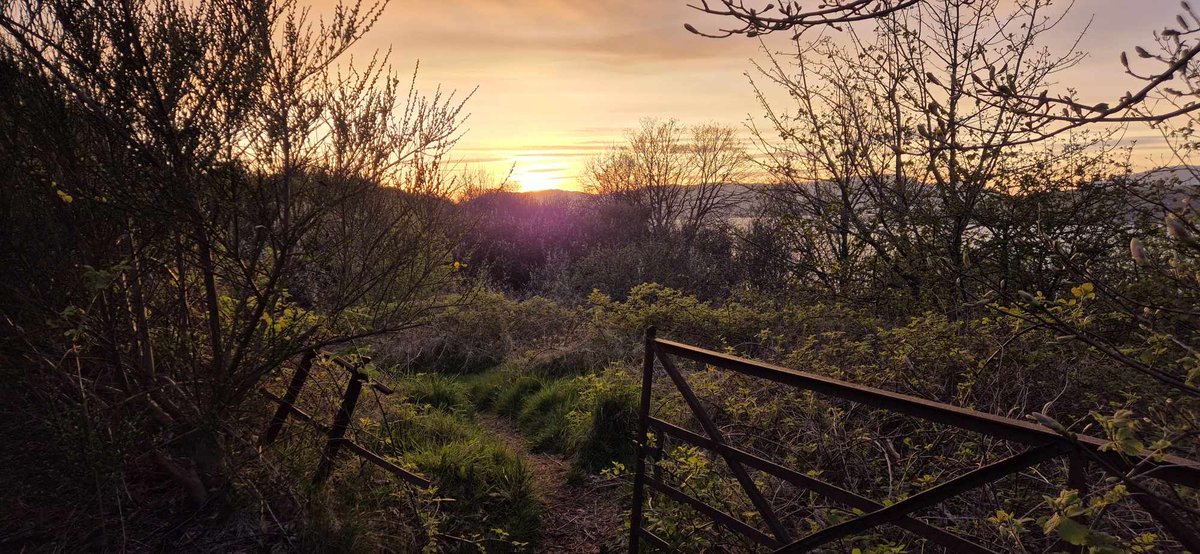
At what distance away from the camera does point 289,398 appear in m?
3.98

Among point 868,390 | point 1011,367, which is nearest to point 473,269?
point 1011,367

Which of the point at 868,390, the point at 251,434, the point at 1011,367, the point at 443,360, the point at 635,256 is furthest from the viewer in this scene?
the point at 635,256

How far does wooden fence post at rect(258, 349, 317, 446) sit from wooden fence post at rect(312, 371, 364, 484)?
28 cm

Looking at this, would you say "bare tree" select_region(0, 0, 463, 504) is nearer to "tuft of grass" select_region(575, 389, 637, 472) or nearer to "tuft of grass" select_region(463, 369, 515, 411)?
"tuft of grass" select_region(575, 389, 637, 472)

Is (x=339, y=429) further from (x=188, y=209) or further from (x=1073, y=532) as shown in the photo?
(x=1073, y=532)

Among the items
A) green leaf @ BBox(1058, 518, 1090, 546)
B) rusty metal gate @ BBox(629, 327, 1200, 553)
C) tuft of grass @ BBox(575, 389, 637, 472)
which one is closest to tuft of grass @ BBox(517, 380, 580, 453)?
tuft of grass @ BBox(575, 389, 637, 472)

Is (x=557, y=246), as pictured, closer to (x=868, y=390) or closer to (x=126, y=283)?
(x=126, y=283)

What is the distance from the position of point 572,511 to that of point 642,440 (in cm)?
171

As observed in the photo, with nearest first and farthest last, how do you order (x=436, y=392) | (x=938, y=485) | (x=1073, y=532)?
(x=1073, y=532) → (x=938, y=485) → (x=436, y=392)

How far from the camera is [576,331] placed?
9.21 m

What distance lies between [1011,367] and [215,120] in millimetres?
4948

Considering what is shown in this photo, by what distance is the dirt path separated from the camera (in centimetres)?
439

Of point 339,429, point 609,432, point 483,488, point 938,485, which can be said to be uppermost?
point 938,485

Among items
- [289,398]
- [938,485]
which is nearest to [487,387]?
[289,398]
